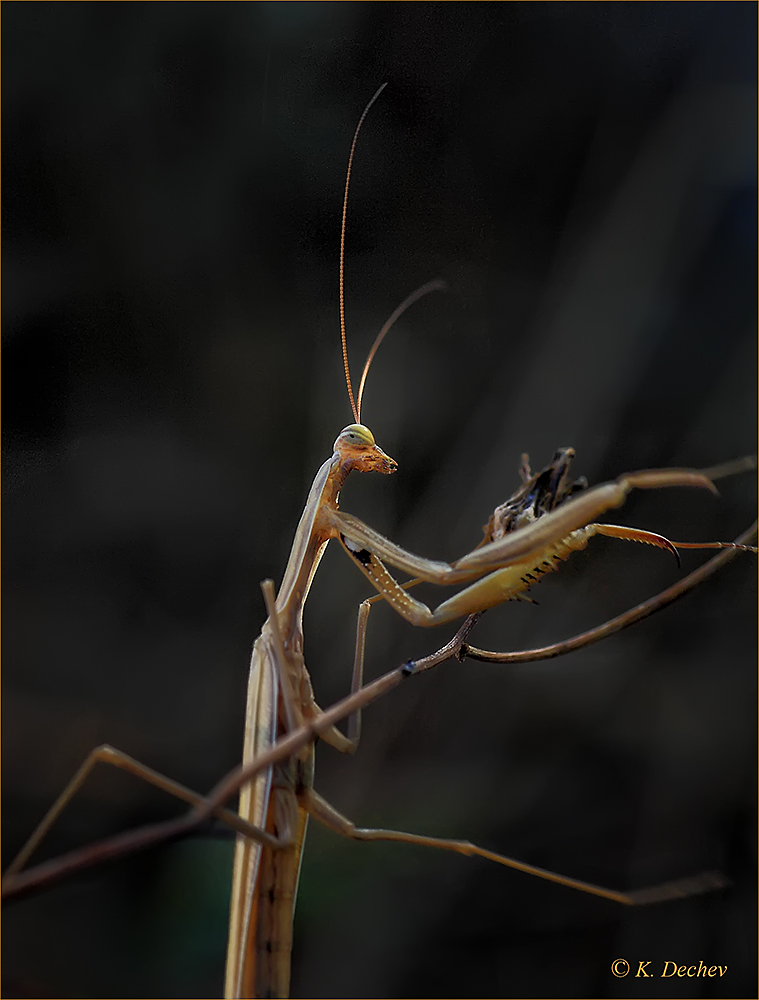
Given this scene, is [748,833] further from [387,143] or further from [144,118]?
[144,118]

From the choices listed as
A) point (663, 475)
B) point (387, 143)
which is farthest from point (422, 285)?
point (663, 475)

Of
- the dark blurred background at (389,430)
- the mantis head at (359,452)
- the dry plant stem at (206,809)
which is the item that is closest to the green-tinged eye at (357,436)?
the mantis head at (359,452)

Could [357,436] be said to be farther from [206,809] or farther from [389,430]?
[389,430]

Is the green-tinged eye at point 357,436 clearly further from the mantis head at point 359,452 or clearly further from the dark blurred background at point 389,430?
the dark blurred background at point 389,430

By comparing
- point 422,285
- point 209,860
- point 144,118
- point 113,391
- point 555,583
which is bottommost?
point 209,860
